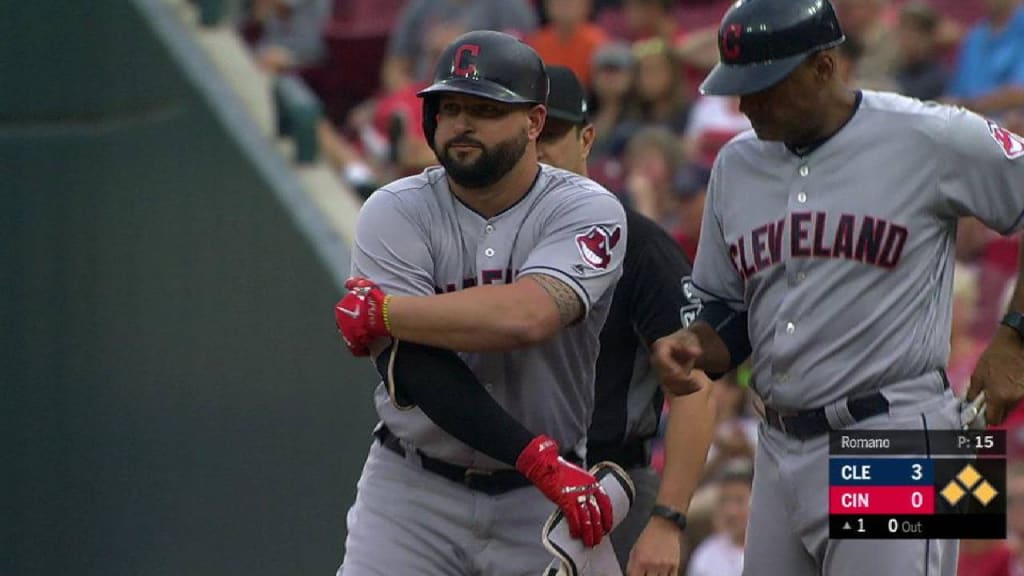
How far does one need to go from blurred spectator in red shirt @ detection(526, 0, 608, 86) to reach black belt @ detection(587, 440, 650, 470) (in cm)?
459

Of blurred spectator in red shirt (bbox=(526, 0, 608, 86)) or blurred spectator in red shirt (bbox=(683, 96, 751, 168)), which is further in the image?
blurred spectator in red shirt (bbox=(526, 0, 608, 86))

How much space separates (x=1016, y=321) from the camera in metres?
3.82

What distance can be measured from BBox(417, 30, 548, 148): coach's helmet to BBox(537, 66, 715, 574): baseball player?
24.8 inches

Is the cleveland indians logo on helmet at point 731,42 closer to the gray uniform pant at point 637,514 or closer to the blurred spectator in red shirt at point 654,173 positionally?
the gray uniform pant at point 637,514

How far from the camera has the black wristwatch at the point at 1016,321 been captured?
12.5 feet

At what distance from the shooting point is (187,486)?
6980 millimetres

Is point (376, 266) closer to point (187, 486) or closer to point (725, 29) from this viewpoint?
point (725, 29)

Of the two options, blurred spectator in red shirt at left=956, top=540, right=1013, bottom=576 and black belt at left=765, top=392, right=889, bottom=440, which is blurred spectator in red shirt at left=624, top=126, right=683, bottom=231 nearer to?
blurred spectator in red shirt at left=956, top=540, right=1013, bottom=576

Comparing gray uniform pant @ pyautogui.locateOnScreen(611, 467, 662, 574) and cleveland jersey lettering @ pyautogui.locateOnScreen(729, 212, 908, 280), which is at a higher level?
cleveland jersey lettering @ pyautogui.locateOnScreen(729, 212, 908, 280)

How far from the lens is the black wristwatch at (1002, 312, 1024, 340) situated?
380 centimetres

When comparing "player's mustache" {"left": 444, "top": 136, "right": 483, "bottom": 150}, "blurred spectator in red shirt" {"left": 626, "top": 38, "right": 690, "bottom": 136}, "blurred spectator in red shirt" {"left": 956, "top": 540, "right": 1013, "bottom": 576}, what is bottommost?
"blurred spectator in red shirt" {"left": 956, "top": 540, "right": 1013, "bottom": 576}

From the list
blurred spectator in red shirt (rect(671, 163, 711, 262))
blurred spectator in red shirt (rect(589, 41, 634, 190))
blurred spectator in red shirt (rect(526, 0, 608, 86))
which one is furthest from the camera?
blurred spectator in red shirt (rect(526, 0, 608, 86))

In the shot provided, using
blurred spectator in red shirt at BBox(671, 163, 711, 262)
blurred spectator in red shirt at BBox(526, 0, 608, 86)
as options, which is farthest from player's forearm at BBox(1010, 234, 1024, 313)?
blurred spectator in red shirt at BBox(526, 0, 608, 86)

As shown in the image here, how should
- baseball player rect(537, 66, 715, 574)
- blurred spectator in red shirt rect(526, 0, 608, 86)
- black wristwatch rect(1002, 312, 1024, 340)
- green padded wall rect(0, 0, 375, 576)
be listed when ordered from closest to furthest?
black wristwatch rect(1002, 312, 1024, 340), baseball player rect(537, 66, 715, 574), green padded wall rect(0, 0, 375, 576), blurred spectator in red shirt rect(526, 0, 608, 86)
